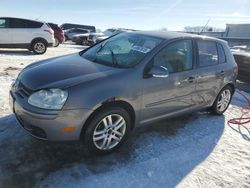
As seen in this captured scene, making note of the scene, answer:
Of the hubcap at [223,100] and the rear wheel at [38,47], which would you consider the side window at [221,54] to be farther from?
the rear wheel at [38,47]

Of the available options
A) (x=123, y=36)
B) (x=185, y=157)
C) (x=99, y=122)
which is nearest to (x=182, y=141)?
(x=185, y=157)

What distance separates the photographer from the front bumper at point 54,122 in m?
3.31

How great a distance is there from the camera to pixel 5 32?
1234cm

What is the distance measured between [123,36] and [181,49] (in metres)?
1.05

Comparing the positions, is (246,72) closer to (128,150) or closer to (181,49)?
(181,49)

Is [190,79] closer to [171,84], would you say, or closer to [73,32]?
[171,84]

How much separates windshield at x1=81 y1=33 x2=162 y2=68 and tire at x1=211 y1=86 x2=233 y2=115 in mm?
2064

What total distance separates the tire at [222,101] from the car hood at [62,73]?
268 centimetres

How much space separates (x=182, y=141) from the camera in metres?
4.55

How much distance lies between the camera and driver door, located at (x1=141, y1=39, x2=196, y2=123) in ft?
13.4

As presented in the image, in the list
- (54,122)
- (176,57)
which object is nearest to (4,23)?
(176,57)

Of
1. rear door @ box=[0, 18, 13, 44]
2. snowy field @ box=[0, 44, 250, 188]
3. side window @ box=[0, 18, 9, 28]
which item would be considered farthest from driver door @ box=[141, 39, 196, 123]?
side window @ box=[0, 18, 9, 28]

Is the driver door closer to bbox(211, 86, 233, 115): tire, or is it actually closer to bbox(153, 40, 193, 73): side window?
bbox(153, 40, 193, 73): side window

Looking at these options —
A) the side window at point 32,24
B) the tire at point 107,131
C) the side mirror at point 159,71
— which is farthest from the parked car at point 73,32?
the tire at point 107,131
